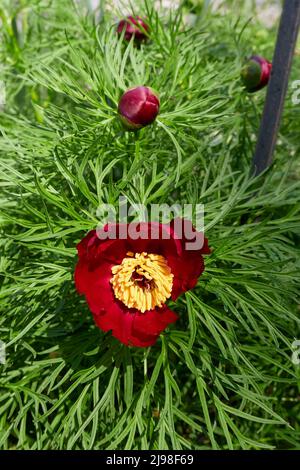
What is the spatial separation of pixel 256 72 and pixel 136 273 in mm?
470

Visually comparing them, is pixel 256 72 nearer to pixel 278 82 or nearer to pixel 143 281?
pixel 278 82

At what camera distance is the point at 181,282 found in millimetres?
751

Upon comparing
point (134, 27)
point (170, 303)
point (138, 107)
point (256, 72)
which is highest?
point (134, 27)

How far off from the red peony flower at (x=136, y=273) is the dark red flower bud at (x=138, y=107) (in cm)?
19

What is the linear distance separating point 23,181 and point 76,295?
0.21m

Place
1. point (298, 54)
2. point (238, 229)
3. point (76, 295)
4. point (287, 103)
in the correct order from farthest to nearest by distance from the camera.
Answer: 1. point (298, 54)
2. point (287, 103)
3. point (76, 295)
4. point (238, 229)

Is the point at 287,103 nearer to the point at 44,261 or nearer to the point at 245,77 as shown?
the point at 245,77

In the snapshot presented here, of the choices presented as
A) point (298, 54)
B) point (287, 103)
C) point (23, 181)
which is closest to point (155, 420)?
point (23, 181)

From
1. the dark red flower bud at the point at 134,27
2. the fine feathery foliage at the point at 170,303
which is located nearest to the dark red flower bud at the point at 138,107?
the fine feathery foliage at the point at 170,303

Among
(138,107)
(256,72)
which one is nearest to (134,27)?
(256,72)

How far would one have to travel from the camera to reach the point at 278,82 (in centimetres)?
94

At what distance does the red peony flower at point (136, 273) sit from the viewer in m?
0.73
